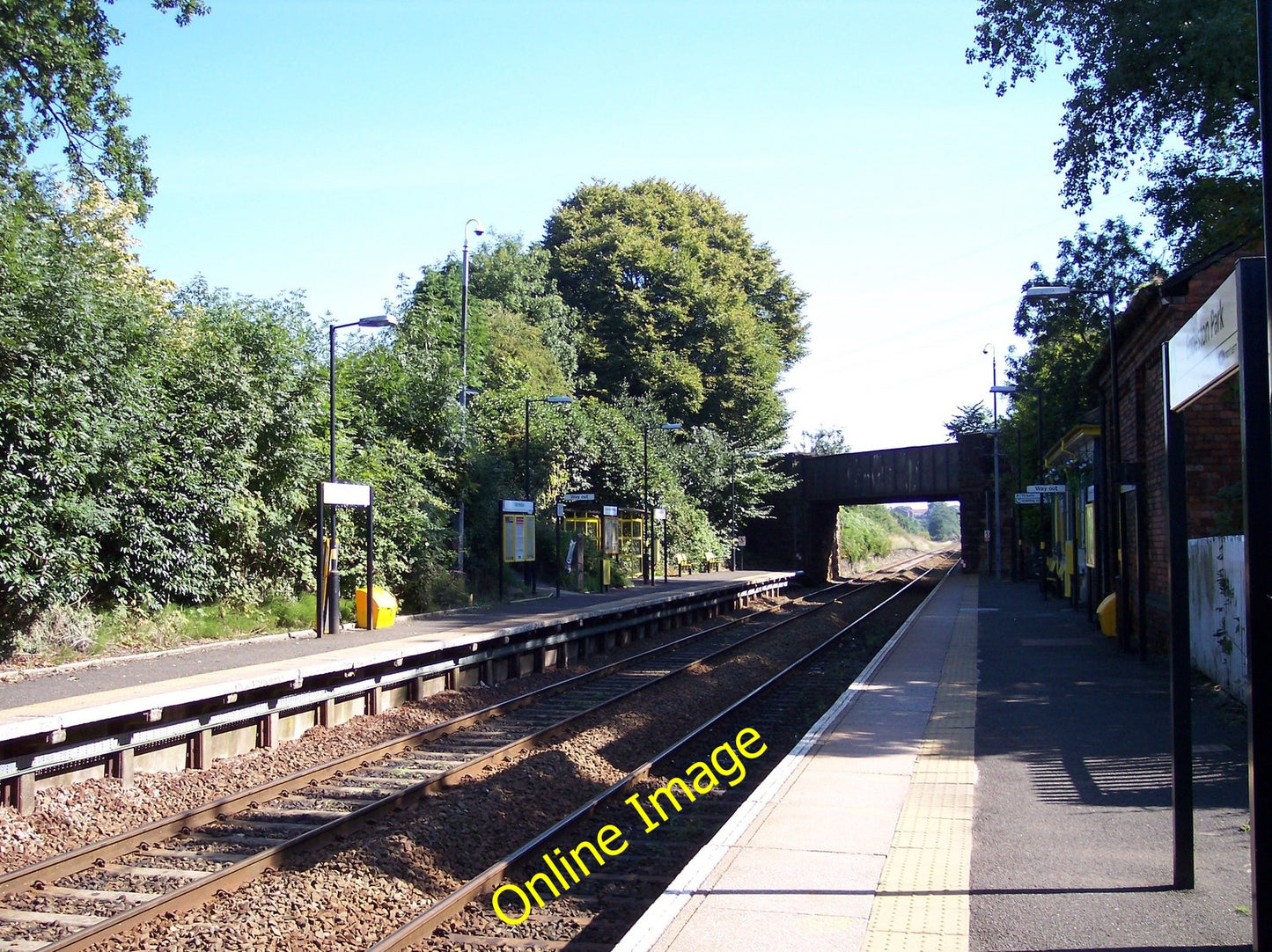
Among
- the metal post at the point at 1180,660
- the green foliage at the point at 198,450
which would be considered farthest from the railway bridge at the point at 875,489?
the metal post at the point at 1180,660

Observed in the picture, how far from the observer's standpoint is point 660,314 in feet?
162

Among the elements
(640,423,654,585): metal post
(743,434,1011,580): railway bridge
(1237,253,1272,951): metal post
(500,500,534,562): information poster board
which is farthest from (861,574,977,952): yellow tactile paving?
(743,434,1011,580): railway bridge

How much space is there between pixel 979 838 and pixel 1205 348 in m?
3.31

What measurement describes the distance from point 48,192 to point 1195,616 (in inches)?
1137

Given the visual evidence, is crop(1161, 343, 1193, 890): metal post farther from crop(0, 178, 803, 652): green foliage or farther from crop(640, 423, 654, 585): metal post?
crop(640, 423, 654, 585): metal post

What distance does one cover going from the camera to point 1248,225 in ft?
49.0

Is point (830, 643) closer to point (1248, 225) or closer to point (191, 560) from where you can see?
point (1248, 225)

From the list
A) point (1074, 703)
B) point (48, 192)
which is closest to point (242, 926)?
point (1074, 703)

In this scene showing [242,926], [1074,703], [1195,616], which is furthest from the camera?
[1195,616]

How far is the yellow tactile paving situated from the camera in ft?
16.0

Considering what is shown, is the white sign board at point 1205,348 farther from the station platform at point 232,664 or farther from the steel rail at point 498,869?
the station platform at point 232,664

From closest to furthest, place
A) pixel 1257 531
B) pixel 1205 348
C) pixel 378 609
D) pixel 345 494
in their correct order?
1. pixel 1257 531
2. pixel 1205 348
3. pixel 345 494
4. pixel 378 609

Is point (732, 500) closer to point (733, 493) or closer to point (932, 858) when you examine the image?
point (733, 493)

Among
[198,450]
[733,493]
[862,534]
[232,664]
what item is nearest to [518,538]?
[198,450]
